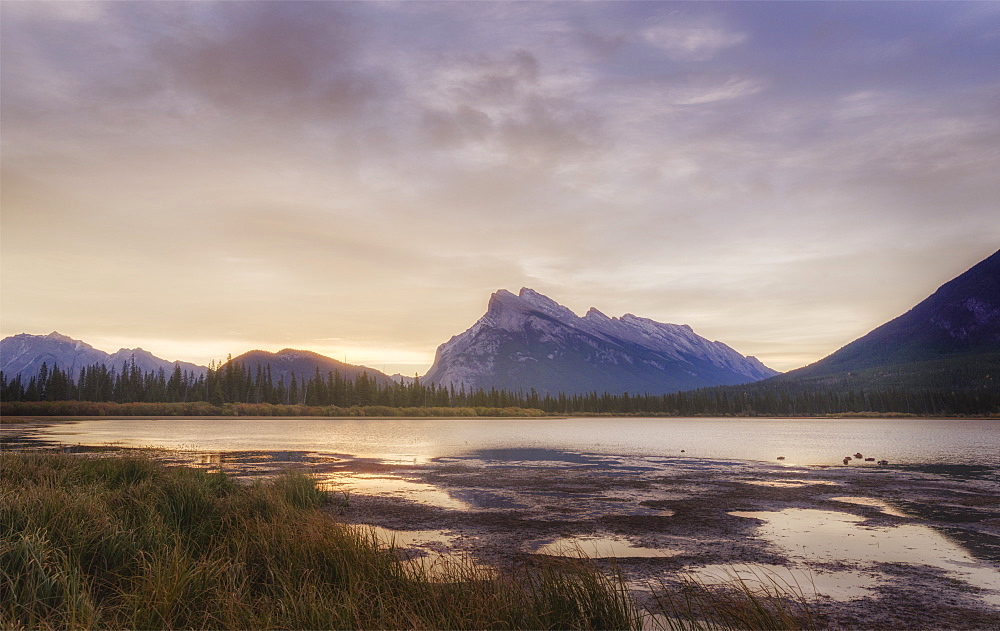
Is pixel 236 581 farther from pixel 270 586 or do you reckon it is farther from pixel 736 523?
pixel 736 523

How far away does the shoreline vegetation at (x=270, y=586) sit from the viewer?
846 cm

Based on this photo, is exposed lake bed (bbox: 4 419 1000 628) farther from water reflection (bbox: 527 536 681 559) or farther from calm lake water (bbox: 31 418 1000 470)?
calm lake water (bbox: 31 418 1000 470)

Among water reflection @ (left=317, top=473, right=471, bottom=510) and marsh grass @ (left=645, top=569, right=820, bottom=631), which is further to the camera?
water reflection @ (left=317, top=473, right=471, bottom=510)

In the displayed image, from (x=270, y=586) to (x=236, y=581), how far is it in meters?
0.60

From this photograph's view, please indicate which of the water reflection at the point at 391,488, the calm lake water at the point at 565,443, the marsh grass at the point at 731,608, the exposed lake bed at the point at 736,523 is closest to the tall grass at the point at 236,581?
the marsh grass at the point at 731,608

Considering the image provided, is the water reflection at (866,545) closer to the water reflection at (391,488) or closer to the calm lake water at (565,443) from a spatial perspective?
the water reflection at (391,488)

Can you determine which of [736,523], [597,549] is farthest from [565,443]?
[597,549]

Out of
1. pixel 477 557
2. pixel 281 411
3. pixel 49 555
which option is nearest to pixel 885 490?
pixel 477 557

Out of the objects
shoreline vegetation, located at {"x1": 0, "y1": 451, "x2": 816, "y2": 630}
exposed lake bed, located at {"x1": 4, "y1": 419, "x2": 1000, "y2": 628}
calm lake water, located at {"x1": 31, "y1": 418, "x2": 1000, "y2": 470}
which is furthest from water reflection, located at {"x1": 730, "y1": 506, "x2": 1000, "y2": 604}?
calm lake water, located at {"x1": 31, "y1": 418, "x2": 1000, "y2": 470}

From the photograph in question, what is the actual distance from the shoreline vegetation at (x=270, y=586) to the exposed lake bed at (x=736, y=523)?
1939mm

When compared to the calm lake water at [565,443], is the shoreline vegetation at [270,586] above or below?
above

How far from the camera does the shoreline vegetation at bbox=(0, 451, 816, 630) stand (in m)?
8.46

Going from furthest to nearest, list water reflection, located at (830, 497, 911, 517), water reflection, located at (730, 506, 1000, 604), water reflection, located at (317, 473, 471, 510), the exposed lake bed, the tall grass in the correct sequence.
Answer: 1. water reflection, located at (317, 473, 471, 510)
2. water reflection, located at (830, 497, 911, 517)
3. water reflection, located at (730, 506, 1000, 604)
4. the exposed lake bed
5. the tall grass

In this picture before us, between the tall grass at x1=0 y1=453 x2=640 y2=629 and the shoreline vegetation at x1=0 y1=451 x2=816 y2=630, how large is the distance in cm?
3
